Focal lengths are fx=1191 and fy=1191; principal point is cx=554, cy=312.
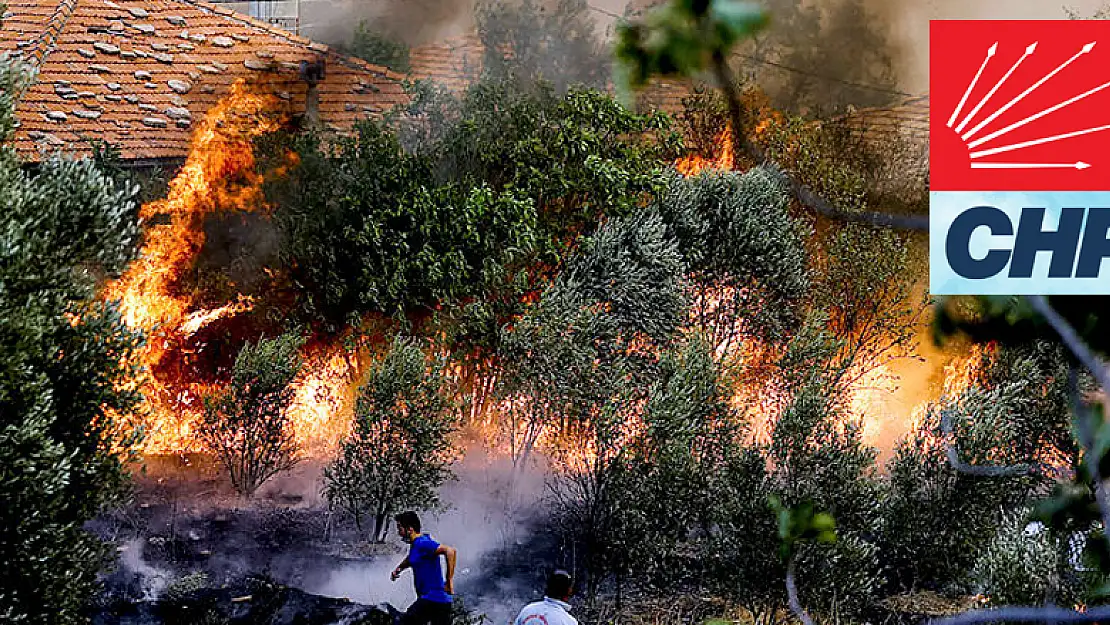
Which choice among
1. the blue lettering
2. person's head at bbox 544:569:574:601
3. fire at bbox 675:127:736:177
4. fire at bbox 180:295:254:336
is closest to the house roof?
fire at bbox 180:295:254:336

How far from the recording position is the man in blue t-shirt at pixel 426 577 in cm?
1168

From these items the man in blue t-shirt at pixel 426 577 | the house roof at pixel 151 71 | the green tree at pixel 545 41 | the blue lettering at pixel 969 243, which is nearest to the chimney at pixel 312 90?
the house roof at pixel 151 71

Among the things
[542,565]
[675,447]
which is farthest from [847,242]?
[542,565]

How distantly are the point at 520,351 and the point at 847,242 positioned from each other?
772 cm

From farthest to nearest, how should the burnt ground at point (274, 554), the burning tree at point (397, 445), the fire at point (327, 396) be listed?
the fire at point (327, 396)
the burning tree at point (397, 445)
the burnt ground at point (274, 554)

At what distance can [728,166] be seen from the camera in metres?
26.0

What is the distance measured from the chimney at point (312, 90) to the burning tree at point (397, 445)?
22.2 ft

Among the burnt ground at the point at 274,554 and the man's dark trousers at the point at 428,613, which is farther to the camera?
the burnt ground at the point at 274,554

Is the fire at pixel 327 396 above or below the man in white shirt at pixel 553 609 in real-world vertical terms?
below

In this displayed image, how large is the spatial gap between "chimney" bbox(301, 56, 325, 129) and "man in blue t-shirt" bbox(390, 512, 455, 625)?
1368cm

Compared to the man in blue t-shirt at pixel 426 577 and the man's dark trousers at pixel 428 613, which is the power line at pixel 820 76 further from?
the man's dark trousers at pixel 428 613

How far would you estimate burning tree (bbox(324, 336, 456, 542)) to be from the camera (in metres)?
Result: 19.2

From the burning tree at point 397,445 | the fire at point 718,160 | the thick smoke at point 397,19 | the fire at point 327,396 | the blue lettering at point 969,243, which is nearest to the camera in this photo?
the blue lettering at point 969,243

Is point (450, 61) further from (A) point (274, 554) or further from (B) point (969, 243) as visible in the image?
(B) point (969, 243)
